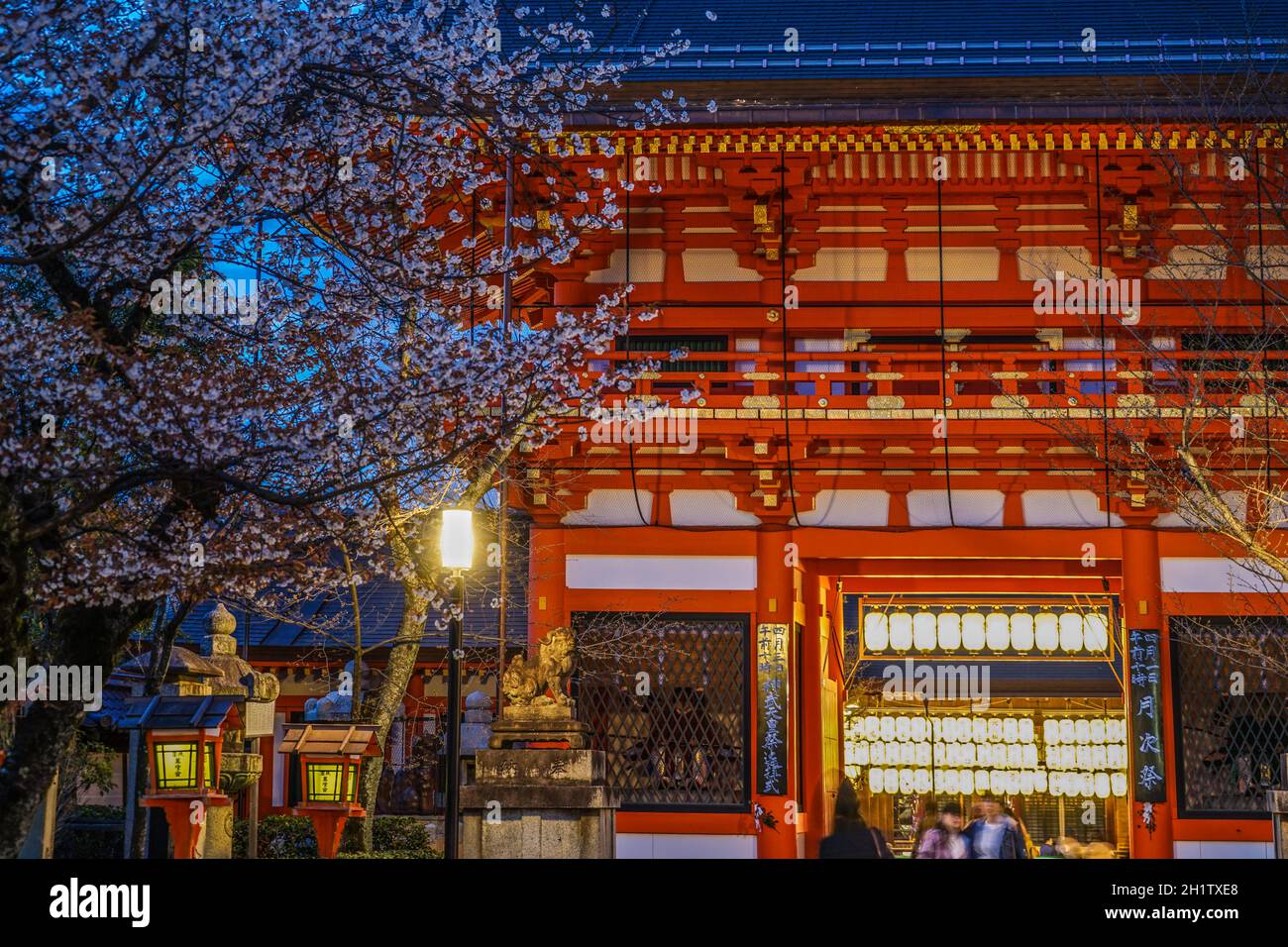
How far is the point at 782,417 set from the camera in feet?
53.4

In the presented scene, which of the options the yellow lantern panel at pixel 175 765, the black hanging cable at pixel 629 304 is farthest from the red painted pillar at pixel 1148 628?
the yellow lantern panel at pixel 175 765

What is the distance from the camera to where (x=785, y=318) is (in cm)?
1702

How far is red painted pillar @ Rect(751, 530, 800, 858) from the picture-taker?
16.3m

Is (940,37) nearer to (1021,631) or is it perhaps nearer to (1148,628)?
(1148,628)

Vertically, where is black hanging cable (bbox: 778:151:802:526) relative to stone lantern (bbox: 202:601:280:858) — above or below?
above

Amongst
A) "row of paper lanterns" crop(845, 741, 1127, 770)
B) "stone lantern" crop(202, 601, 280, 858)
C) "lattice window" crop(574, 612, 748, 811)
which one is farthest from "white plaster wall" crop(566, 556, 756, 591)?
"row of paper lanterns" crop(845, 741, 1127, 770)

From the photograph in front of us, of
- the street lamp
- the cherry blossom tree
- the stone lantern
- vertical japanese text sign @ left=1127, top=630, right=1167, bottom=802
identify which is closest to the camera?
the cherry blossom tree

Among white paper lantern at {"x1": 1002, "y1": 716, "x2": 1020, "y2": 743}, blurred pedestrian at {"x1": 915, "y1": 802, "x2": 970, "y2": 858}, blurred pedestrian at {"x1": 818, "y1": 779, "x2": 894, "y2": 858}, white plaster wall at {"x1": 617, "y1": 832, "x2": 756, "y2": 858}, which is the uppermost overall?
white paper lantern at {"x1": 1002, "y1": 716, "x2": 1020, "y2": 743}

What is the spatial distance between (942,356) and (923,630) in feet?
19.7

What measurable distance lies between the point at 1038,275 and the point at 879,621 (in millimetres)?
6028

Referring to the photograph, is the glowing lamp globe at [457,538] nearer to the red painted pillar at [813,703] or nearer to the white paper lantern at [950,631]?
the red painted pillar at [813,703]

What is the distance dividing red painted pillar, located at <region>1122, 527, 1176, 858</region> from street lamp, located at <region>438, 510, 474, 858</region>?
825 centimetres

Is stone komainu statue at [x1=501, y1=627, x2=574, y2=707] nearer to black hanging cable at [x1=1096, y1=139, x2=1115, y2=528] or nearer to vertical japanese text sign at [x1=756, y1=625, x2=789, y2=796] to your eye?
vertical japanese text sign at [x1=756, y1=625, x2=789, y2=796]

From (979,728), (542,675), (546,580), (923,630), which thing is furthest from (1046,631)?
(542,675)
